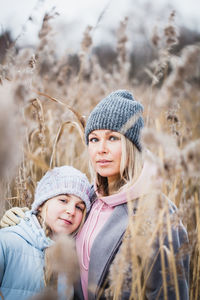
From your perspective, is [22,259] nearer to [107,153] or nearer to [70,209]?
[70,209]

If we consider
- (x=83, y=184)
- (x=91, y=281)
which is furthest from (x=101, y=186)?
(x=91, y=281)

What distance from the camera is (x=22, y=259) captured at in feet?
4.27

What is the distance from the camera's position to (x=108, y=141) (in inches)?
57.8

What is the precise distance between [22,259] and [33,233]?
132 millimetres

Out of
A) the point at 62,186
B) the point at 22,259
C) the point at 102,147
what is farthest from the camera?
the point at 62,186

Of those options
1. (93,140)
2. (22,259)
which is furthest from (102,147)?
(22,259)

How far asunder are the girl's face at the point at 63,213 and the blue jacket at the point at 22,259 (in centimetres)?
7

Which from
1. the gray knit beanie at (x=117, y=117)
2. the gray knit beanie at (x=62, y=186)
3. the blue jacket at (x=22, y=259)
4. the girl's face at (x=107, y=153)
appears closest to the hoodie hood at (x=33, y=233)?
the blue jacket at (x=22, y=259)

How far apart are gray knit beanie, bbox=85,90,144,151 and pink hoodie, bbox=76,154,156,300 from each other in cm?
17

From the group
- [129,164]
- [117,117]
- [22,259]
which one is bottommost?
[22,259]

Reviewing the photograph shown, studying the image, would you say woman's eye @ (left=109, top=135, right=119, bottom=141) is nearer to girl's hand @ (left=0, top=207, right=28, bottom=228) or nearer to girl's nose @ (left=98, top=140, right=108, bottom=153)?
girl's nose @ (left=98, top=140, right=108, bottom=153)

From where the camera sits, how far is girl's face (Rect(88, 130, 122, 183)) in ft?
4.68

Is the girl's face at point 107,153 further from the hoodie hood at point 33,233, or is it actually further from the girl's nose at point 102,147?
the hoodie hood at point 33,233

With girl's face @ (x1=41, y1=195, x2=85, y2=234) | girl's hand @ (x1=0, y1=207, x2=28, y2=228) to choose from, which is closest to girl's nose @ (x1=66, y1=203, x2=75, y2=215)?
girl's face @ (x1=41, y1=195, x2=85, y2=234)
